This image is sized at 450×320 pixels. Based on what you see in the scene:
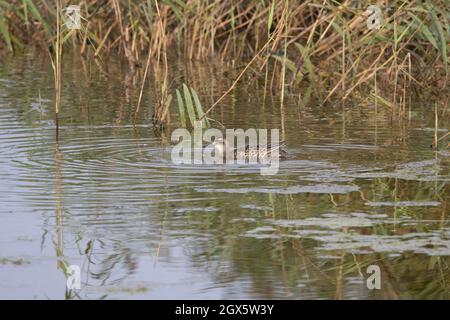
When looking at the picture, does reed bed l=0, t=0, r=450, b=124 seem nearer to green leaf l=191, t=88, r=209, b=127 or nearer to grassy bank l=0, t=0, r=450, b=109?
grassy bank l=0, t=0, r=450, b=109

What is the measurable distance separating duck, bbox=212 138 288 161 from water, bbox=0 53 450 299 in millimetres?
135

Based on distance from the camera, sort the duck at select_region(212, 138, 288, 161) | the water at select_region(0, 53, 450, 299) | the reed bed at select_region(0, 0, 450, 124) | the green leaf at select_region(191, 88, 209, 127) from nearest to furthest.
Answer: the water at select_region(0, 53, 450, 299) → the duck at select_region(212, 138, 288, 161) → the green leaf at select_region(191, 88, 209, 127) → the reed bed at select_region(0, 0, 450, 124)

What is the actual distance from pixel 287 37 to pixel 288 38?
80cm

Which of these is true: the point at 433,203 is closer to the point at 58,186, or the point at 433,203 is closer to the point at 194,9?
the point at 58,186

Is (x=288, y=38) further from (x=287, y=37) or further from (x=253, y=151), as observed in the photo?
(x=253, y=151)

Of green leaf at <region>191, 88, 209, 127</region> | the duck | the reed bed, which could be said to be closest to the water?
the duck

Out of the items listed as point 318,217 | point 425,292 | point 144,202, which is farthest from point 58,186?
point 425,292

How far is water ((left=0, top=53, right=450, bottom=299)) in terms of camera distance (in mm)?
5414

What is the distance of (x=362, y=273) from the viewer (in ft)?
18.0

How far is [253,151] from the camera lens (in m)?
8.12

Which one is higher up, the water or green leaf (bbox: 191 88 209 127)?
green leaf (bbox: 191 88 209 127)

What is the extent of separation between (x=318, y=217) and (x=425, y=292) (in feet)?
4.25

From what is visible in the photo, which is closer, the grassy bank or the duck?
the duck
